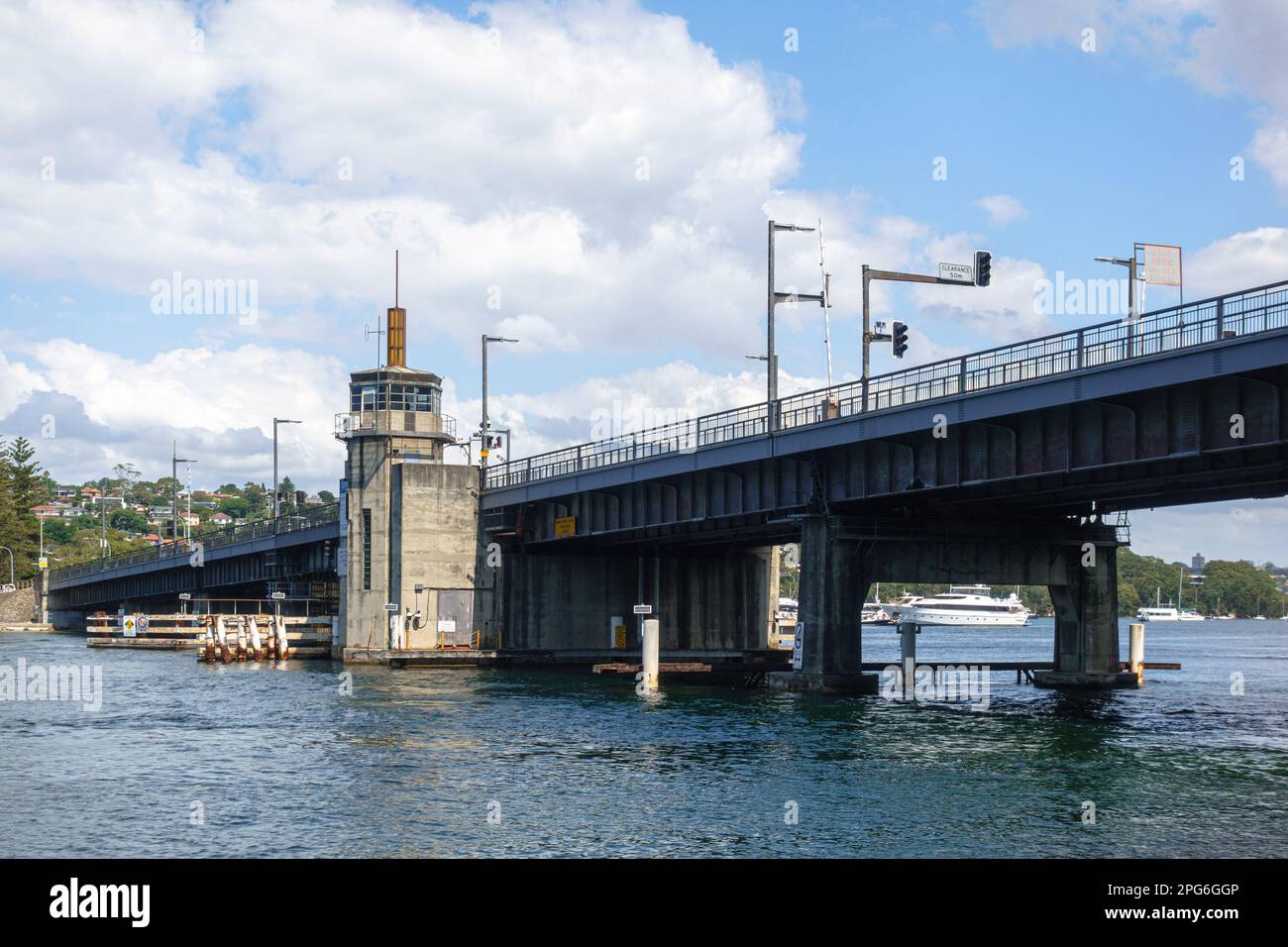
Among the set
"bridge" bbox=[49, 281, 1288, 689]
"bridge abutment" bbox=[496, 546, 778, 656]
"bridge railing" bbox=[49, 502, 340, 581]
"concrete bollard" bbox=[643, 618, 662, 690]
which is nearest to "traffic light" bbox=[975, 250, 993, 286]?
"bridge" bbox=[49, 281, 1288, 689]

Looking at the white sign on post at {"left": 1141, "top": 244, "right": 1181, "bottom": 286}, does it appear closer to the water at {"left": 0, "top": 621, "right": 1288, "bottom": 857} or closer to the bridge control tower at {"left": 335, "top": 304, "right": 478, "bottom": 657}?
the water at {"left": 0, "top": 621, "right": 1288, "bottom": 857}

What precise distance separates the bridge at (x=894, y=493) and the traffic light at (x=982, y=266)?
2759mm

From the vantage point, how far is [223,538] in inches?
4695

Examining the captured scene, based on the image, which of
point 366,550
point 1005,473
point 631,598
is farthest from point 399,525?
point 1005,473

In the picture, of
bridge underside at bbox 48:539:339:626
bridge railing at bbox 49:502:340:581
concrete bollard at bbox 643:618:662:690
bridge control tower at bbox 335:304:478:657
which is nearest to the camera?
concrete bollard at bbox 643:618:662:690

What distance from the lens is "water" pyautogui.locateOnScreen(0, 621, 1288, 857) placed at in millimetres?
28312

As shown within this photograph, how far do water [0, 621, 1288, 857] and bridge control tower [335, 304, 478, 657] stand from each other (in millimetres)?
16653

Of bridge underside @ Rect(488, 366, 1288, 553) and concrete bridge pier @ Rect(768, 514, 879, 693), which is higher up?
bridge underside @ Rect(488, 366, 1288, 553)

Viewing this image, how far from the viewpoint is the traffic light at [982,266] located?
46.2 metres

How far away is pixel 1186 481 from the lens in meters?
48.6

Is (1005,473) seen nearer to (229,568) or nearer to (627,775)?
(627,775)

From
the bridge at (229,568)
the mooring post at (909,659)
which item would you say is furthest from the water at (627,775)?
the bridge at (229,568)
